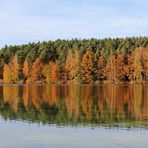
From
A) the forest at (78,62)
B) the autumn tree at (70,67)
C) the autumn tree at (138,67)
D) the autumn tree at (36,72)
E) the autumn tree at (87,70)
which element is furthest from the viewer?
the autumn tree at (36,72)

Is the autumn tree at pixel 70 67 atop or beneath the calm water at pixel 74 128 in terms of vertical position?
atop

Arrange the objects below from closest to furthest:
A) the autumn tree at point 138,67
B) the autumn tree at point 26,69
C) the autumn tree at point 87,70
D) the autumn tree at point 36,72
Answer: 1. the autumn tree at point 138,67
2. the autumn tree at point 87,70
3. the autumn tree at point 36,72
4. the autumn tree at point 26,69

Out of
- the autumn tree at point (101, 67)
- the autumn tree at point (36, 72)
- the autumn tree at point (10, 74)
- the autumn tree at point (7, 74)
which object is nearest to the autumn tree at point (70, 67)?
the autumn tree at point (101, 67)

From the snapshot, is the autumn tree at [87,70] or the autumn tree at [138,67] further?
the autumn tree at [87,70]

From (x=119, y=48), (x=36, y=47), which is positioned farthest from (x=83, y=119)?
(x=36, y=47)

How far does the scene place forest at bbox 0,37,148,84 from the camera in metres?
117

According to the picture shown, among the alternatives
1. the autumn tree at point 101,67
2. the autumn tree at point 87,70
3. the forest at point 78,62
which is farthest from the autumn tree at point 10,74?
the autumn tree at point 101,67

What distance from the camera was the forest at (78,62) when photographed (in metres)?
117

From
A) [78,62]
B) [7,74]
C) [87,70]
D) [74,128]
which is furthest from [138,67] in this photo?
[74,128]

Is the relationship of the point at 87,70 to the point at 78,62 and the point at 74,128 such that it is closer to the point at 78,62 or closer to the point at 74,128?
the point at 78,62

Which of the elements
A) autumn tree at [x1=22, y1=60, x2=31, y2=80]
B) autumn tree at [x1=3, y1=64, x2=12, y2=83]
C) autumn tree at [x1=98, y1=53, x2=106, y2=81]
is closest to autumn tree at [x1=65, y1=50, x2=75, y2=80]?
autumn tree at [x1=98, y1=53, x2=106, y2=81]

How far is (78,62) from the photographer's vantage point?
121 meters

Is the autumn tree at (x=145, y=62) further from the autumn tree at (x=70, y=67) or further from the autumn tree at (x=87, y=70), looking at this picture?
the autumn tree at (x=70, y=67)

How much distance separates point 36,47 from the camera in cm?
15225
